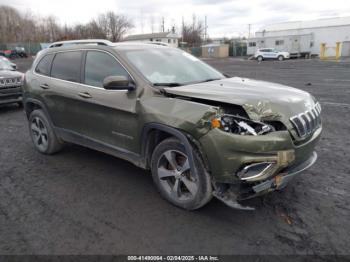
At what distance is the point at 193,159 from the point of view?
2.92m

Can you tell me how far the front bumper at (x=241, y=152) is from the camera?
2.64 meters

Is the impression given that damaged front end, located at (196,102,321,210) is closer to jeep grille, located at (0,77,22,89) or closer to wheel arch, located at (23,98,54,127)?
wheel arch, located at (23,98,54,127)

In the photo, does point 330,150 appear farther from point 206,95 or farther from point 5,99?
point 5,99

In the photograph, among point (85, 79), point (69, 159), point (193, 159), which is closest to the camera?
point (193, 159)

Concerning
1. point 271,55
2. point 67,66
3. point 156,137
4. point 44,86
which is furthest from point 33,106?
point 271,55

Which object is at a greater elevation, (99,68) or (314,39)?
(314,39)

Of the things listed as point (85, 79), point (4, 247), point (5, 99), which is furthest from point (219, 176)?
point (5, 99)

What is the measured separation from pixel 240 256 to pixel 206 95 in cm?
160

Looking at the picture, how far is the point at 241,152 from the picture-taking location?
2645 millimetres

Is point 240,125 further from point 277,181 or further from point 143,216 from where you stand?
point 143,216

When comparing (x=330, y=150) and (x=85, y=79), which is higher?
(x=85, y=79)

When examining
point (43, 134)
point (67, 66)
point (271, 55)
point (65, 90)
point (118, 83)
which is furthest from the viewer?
point (271, 55)

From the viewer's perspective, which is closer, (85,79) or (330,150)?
(85,79)

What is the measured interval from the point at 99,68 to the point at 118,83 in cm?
82
